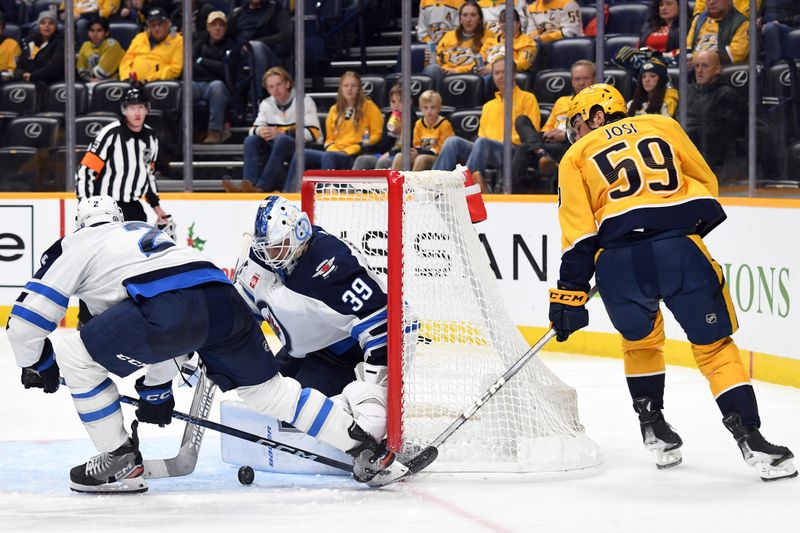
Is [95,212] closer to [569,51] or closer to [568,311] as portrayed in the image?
[568,311]

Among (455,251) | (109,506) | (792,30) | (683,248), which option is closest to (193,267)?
(109,506)

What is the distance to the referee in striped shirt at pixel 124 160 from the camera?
6188 millimetres

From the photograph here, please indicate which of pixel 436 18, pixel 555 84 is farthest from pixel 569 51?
pixel 436 18

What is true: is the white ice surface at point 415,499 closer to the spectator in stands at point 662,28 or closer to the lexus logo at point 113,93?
the spectator in stands at point 662,28

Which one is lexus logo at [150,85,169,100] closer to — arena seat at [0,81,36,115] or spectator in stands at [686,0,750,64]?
arena seat at [0,81,36,115]

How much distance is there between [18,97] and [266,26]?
1622 mm

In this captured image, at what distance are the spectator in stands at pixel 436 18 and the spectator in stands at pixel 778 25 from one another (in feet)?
6.15

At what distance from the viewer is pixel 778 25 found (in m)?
5.52

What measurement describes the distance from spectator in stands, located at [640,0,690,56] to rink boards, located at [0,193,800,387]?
3.11ft

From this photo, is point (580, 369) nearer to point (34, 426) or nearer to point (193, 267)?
point (34, 426)

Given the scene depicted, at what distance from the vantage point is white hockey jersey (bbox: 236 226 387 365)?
3.39 metres

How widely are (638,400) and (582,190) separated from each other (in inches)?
25.5

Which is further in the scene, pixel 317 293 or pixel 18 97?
pixel 18 97

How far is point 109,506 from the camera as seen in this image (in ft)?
10.2
